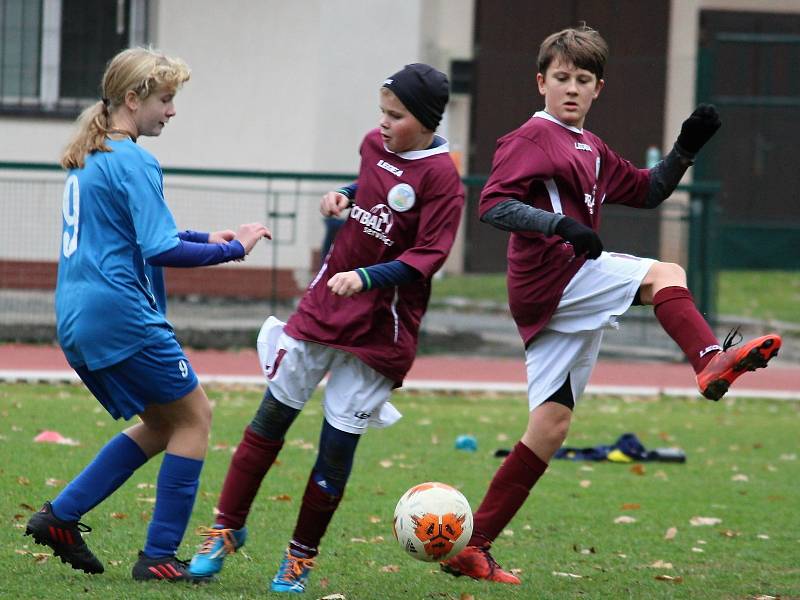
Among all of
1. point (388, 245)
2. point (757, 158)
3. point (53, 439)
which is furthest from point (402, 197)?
point (757, 158)

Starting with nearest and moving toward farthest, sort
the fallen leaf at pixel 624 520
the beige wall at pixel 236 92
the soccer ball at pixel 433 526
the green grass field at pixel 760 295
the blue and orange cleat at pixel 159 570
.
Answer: the blue and orange cleat at pixel 159 570, the soccer ball at pixel 433 526, the fallen leaf at pixel 624 520, the beige wall at pixel 236 92, the green grass field at pixel 760 295

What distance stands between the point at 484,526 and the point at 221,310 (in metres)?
8.52

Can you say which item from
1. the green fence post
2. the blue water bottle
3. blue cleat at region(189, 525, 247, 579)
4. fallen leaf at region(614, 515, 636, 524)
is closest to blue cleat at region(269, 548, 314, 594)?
blue cleat at region(189, 525, 247, 579)

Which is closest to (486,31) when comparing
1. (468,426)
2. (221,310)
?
(221,310)

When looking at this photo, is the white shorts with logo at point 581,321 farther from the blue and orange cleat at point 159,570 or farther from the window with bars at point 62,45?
the window with bars at point 62,45

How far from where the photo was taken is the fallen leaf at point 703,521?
6711mm

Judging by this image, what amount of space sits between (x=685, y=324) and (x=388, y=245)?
1084mm

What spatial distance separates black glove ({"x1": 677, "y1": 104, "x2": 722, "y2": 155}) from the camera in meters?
5.25

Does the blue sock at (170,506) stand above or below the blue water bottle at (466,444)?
above

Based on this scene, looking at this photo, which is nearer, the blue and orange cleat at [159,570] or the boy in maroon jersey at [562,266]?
the blue and orange cleat at [159,570]

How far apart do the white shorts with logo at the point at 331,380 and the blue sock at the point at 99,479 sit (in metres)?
0.55

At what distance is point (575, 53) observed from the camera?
5.16 metres

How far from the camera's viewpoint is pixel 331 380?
4.98m

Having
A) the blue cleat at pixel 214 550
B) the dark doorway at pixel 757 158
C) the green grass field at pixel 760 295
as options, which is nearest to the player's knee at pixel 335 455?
the blue cleat at pixel 214 550
